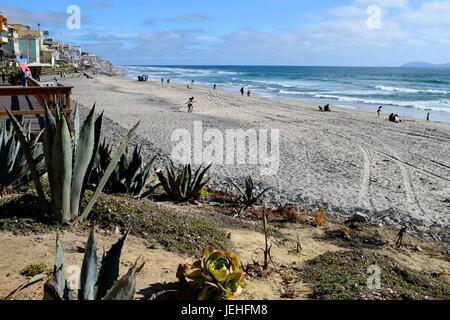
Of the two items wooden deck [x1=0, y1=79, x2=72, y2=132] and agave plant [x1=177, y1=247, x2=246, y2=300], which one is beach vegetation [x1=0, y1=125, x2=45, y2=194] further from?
agave plant [x1=177, y1=247, x2=246, y2=300]

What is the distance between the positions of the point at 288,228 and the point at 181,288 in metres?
2.83

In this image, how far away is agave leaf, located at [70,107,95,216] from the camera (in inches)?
146

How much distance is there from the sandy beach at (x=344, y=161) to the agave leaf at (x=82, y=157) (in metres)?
4.50

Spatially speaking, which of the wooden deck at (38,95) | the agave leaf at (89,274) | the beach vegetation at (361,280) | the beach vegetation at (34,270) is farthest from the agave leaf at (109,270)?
the wooden deck at (38,95)

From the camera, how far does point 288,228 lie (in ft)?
18.0

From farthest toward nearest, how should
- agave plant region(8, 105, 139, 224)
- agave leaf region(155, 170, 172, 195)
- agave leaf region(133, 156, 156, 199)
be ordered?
agave leaf region(155, 170, 172, 195)
agave leaf region(133, 156, 156, 199)
agave plant region(8, 105, 139, 224)

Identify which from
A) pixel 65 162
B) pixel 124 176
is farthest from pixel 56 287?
pixel 124 176

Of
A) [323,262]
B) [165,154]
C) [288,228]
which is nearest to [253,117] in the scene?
[165,154]

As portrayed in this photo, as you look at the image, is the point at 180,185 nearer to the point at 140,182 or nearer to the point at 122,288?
the point at 140,182

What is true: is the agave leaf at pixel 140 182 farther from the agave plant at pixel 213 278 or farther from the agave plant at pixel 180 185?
the agave plant at pixel 213 278

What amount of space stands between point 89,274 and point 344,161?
10742 millimetres

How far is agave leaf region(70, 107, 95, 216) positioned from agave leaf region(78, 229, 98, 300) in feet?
5.43

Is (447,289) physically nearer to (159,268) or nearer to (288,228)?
(288,228)

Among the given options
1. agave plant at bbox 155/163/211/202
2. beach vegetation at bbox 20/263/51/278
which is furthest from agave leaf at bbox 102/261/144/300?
agave plant at bbox 155/163/211/202
